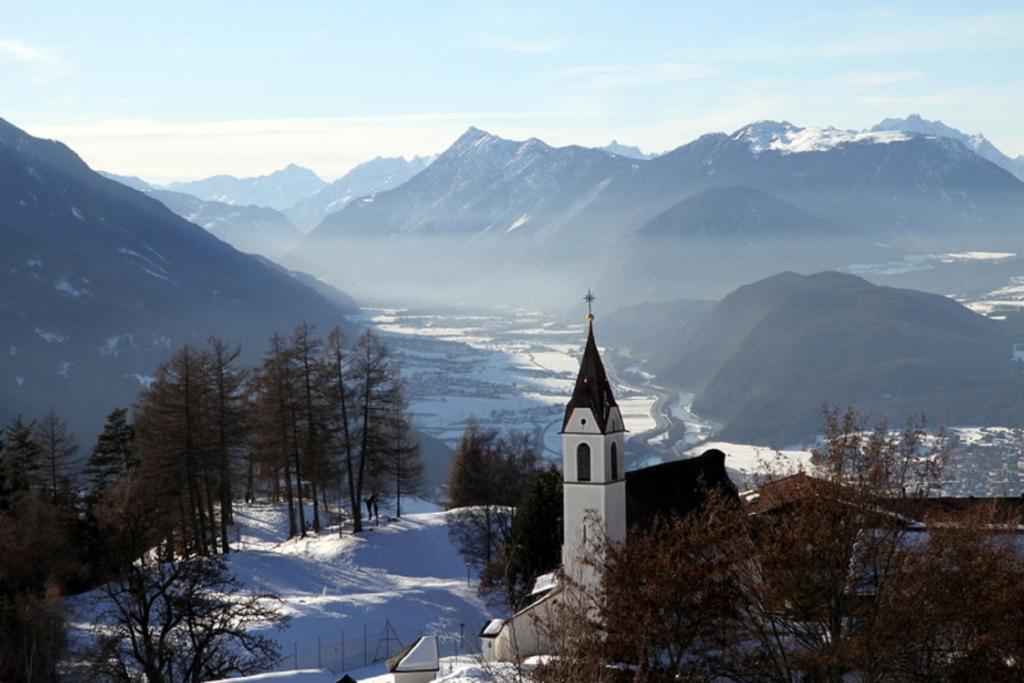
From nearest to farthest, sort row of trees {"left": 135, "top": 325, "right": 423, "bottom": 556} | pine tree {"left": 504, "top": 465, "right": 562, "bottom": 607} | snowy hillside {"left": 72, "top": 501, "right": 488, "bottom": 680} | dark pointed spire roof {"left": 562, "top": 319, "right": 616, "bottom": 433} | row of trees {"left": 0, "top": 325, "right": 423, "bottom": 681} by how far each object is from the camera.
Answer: row of trees {"left": 0, "top": 325, "right": 423, "bottom": 681}
dark pointed spire roof {"left": 562, "top": 319, "right": 616, "bottom": 433}
snowy hillside {"left": 72, "top": 501, "right": 488, "bottom": 680}
pine tree {"left": 504, "top": 465, "right": 562, "bottom": 607}
row of trees {"left": 135, "top": 325, "right": 423, "bottom": 556}

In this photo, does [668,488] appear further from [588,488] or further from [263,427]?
[263,427]

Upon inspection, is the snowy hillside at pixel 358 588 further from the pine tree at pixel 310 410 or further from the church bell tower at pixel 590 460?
the church bell tower at pixel 590 460

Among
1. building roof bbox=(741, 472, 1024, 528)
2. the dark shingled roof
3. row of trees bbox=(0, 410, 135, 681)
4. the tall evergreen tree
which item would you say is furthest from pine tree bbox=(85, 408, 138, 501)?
building roof bbox=(741, 472, 1024, 528)

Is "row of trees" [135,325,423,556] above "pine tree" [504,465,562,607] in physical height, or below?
above

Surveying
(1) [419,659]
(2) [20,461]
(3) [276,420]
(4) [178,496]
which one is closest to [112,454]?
(2) [20,461]

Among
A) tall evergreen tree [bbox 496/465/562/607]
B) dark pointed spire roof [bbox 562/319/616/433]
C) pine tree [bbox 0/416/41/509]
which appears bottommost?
tall evergreen tree [bbox 496/465/562/607]

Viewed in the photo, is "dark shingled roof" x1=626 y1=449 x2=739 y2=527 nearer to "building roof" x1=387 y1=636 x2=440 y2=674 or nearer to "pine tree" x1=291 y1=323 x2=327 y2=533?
"building roof" x1=387 y1=636 x2=440 y2=674

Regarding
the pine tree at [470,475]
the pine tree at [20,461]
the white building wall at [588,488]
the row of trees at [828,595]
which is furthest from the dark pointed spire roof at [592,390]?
the pine tree at [470,475]
